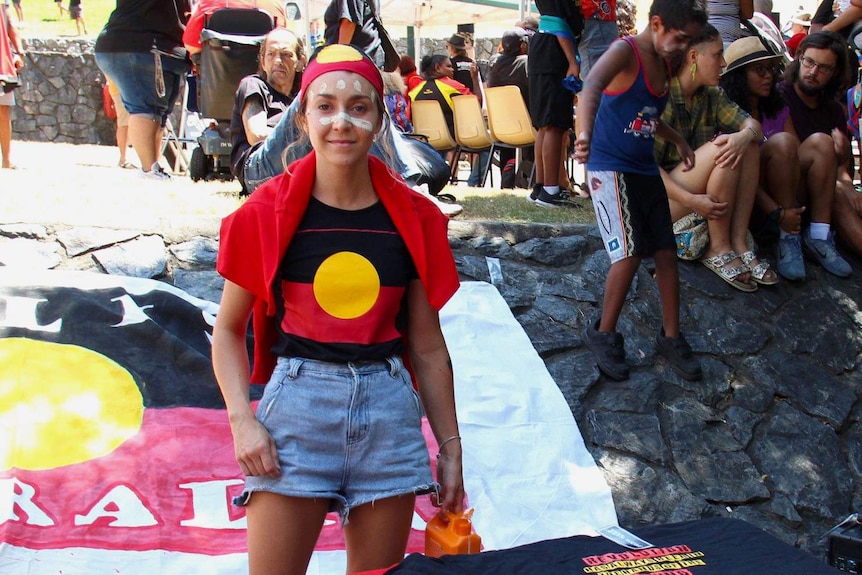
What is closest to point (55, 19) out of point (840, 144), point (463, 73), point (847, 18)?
point (463, 73)

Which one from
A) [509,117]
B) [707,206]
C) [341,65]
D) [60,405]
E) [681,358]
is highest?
[341,65]

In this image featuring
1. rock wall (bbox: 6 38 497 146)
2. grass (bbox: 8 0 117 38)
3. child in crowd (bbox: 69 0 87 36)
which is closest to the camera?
rock wall (bbox: 6 38 497 146)

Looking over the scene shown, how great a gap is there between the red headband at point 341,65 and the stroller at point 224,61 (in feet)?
17.9

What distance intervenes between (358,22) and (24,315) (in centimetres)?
295

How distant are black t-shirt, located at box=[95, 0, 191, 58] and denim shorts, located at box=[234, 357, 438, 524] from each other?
5.33 meters

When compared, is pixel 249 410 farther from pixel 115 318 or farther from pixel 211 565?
pixel 115 318

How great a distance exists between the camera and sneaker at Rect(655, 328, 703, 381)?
4.59m

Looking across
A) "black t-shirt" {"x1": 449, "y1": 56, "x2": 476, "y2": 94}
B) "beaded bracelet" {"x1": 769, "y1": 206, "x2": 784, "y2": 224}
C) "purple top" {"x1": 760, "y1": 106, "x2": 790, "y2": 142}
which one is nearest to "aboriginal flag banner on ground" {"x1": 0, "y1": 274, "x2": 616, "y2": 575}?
"beaded bracelet" {"x1": 769, "y1": 206, "x2": 784, "y2": 224}

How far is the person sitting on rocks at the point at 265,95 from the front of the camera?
555 cm

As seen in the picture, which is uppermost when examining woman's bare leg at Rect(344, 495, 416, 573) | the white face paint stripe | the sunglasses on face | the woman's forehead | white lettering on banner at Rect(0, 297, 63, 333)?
the woman's forehead

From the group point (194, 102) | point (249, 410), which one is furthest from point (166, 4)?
point (249, 410)

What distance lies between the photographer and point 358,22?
580 centimetres

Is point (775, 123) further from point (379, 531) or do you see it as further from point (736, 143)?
point (379, 531)

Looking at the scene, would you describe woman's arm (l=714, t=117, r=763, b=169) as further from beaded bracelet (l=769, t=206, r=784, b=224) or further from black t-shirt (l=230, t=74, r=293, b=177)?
black t-shirt (l=230, t=74, r=293, b=177)
